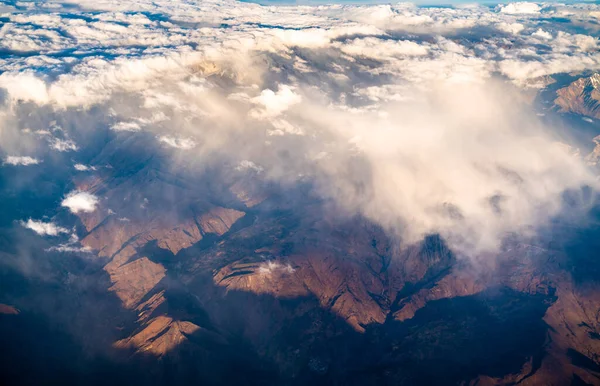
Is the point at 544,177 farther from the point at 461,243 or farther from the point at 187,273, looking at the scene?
the point at 187,273

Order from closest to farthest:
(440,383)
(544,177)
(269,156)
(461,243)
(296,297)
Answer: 1. (440,383)
2. (296,297)
3. (461,243)
4. (544,177)
5. (269,156)

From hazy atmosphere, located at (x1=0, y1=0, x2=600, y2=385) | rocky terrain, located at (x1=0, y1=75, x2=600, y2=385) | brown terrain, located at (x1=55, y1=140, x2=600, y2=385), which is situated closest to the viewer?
rocky terrain, located at (x1=0, y1=75, x2=600, y2=385)

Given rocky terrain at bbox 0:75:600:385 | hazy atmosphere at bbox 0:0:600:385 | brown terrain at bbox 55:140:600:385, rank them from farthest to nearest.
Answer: brown terrain at bbox 55:140:600:385
hazy atmosphere at bbox 0:0:600:385
rocky terrain at bbox 0:75:600:385

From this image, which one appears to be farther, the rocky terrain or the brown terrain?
the brown terrain

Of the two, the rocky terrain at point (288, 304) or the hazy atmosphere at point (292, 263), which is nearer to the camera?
the rocky terrain at point (288, 304)

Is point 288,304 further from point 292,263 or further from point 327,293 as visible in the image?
point 292,263

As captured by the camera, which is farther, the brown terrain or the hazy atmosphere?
the brown terrain

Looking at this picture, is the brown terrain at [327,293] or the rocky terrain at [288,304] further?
the brown terrain at [327,293]

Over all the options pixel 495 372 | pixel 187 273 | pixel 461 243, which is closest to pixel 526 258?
pixel 461 243

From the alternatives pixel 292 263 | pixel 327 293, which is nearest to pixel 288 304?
pixel 327 293

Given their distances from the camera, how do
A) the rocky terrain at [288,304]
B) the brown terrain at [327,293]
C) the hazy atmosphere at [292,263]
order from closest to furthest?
the rocky terrain at [288,304]
the hazy atmosphere at [292,263]
the brown terrain at [327,293]

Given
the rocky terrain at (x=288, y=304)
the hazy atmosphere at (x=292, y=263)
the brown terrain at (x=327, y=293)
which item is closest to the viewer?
the rocky terrain at (x=288, y=304)
